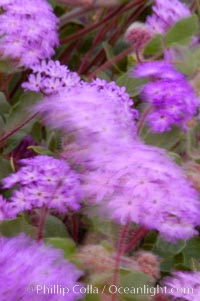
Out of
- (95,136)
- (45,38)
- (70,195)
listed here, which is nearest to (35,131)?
(45,38)

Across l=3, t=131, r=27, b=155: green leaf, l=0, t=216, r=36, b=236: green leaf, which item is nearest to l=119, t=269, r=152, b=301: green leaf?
l=0, t=216, r=36, b=236: green leaf

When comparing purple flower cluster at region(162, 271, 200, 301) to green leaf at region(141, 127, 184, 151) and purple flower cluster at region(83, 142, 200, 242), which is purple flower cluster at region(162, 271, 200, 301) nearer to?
purple flower cluster at region(83, 142, 200, 242)

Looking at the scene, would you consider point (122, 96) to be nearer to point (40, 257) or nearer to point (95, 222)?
point (95, 222)

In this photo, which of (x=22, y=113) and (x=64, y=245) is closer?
(x=64, y=245)

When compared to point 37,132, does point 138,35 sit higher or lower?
higher

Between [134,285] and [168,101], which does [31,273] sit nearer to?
[134,285]

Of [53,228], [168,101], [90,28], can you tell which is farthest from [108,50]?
[53,228]

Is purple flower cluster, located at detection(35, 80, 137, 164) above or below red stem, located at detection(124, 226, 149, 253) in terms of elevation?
above
